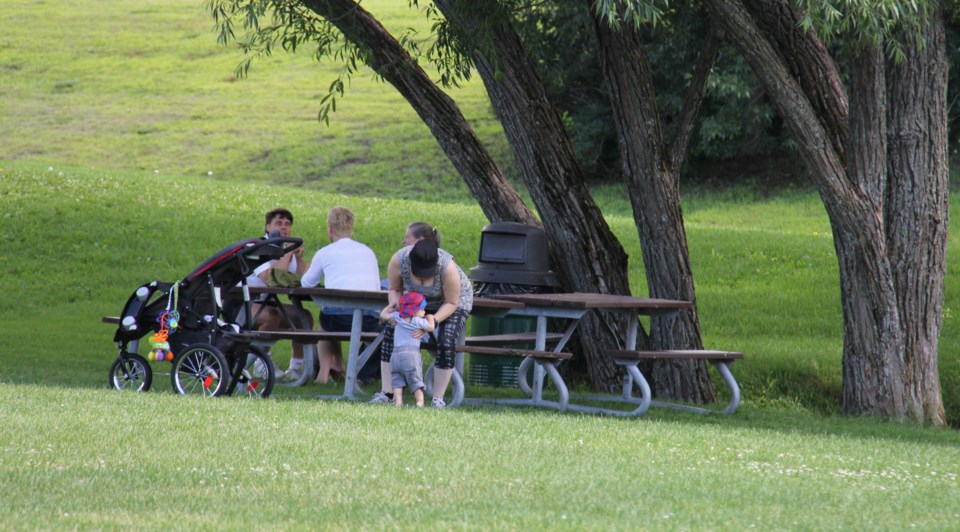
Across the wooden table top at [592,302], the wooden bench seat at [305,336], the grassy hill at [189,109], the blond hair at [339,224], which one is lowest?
the wooden bench seat at [305,336]

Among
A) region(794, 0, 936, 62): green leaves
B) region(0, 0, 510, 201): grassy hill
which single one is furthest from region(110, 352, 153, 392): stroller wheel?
region(0, 0, 510, 201): grassy hill

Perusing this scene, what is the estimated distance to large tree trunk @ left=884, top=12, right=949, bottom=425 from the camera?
416 inches

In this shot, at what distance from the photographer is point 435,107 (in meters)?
11.8

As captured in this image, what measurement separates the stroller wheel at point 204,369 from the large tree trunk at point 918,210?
5.56 m

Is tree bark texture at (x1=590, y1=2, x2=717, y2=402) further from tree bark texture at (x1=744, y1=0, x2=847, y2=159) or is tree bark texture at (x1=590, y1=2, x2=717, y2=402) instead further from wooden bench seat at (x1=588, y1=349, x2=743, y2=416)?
tree bark texture at (x1=744, y1=0, x2=847, y2=159)

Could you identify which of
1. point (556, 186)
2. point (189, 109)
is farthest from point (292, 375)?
point (189, 109)

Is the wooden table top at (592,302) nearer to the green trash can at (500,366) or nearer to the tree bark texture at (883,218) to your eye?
the tree bark texture at (883,218)

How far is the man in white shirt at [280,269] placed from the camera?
1163 centimetres

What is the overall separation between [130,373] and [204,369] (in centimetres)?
81

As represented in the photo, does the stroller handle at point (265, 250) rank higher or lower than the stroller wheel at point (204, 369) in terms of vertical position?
higher

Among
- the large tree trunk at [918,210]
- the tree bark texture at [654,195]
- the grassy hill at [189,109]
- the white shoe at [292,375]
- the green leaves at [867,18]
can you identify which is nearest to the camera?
the green leaves at [867,18]

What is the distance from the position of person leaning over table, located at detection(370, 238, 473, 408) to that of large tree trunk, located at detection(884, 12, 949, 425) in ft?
12.5

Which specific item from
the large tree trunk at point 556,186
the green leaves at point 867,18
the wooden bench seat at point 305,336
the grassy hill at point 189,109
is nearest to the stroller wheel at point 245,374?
the wooden bench seat at point 305,336

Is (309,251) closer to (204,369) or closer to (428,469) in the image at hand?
(204,369)
